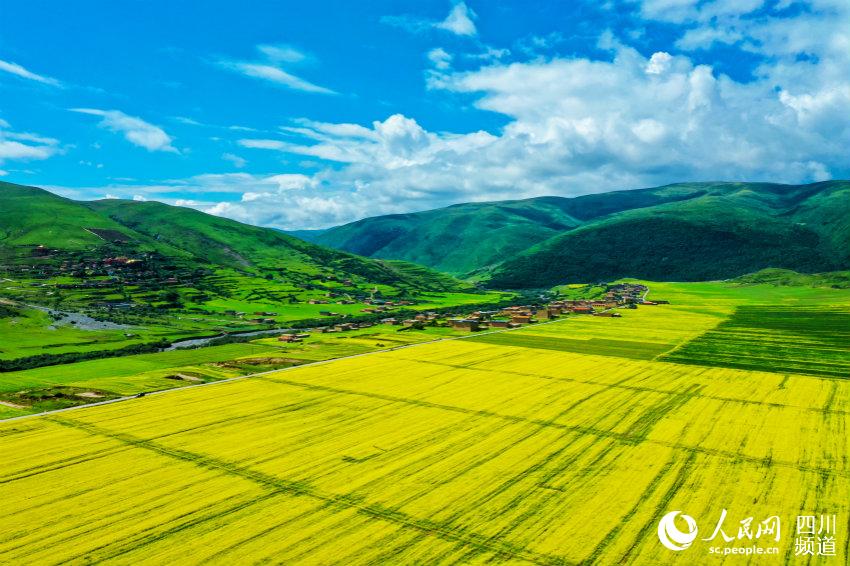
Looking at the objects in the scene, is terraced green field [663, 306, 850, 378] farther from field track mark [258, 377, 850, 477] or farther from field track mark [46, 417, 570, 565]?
field track mark [46, 417, 570, 565]

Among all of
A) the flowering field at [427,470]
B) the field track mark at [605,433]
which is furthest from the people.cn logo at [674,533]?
the field track mark at [605,433]

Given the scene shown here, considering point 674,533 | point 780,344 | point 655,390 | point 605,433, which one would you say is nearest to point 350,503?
point 674,533

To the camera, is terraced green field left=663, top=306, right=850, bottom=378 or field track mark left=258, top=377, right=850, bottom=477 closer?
field track mark left=258, top=377, right=850, bottom=477

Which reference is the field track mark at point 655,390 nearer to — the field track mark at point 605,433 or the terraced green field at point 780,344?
the terraced green field at point 780,344

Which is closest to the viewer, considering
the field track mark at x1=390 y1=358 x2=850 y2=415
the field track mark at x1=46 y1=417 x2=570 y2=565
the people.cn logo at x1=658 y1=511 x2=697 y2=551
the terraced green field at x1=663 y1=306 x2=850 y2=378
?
the field track mark at x1=46 y1=417 x2=570 y2=565

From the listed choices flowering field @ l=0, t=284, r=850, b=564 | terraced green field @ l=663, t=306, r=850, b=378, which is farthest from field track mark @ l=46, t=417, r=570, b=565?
terraced green field @ l=663, t=306, r=850, b=378

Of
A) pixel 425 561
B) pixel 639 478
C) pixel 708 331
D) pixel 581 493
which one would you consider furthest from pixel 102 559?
pixel 708 331

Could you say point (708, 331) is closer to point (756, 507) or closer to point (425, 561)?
point (756, 507)
